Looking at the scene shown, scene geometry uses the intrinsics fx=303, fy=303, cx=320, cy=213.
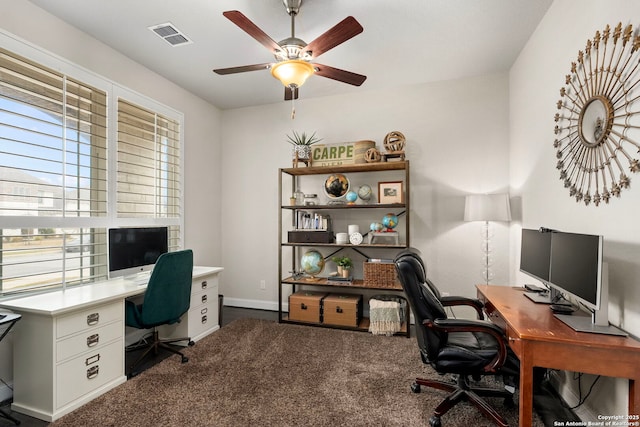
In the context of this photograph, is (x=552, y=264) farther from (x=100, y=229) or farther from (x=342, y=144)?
(x=100, y=229)

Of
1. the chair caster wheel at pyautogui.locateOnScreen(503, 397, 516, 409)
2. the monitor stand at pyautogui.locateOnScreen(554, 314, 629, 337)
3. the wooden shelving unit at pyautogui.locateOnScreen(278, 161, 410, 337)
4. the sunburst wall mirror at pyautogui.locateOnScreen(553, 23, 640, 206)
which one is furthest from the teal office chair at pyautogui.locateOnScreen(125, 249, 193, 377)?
the sunburst wall mirror at pyautogui.locateOnScreen(553, 23, 640, 206)

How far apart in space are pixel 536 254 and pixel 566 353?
940mm

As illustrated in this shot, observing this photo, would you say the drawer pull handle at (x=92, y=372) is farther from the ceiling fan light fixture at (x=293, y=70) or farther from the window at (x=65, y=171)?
the ceiling fan light fixture at (x=293, y=70)

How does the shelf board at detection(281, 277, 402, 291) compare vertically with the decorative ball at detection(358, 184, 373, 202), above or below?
below

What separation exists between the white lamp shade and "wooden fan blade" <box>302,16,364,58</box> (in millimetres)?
2054

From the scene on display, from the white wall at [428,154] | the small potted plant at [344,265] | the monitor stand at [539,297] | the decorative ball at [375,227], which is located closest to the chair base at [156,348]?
the white wall at [428,154]

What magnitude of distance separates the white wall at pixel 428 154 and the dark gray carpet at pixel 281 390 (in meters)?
1.21

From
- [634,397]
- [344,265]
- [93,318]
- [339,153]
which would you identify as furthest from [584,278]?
[93,318]

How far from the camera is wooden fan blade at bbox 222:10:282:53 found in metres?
1.73

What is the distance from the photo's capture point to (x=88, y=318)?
212cm

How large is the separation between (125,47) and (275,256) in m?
2.82

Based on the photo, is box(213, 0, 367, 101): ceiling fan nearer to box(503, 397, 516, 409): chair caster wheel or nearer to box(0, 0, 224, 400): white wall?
box(0, 0, 224, 400): white wall

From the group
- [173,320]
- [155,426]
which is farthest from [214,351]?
[155,426]

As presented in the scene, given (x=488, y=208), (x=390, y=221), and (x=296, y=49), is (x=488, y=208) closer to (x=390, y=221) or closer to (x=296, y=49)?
(x=390, y=221)
